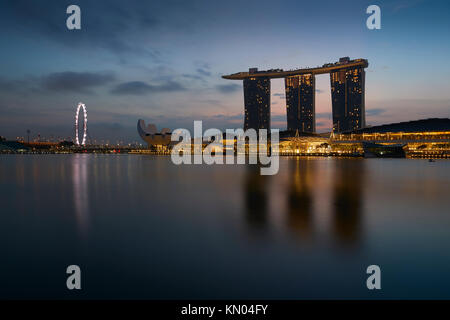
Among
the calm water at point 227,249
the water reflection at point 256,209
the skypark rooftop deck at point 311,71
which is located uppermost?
the skypark rooftop deck at point 311,71

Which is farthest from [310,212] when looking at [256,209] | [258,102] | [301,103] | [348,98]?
[258,102]

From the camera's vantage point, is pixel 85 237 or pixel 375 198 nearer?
pixel 85 237

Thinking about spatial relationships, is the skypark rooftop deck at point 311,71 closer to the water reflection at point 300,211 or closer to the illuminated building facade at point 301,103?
the illuminated building facade at point 301,103

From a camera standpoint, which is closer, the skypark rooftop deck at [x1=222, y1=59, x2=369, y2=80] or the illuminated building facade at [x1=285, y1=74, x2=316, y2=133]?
the skypark rooftop deck at [x1=222, y1=59, x2=369, y2=80]

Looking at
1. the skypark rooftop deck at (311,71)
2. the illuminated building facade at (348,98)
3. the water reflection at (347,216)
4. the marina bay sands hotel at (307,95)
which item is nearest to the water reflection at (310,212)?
the water reflection at (347,216)

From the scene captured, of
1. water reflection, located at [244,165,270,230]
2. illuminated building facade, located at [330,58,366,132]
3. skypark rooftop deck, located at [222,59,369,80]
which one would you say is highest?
skypark rooftop deck, located at [222,59,369,80]

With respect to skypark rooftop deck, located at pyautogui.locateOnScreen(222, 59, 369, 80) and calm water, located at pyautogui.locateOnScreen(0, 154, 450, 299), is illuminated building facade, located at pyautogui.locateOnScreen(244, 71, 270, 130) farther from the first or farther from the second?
calm water, located at pyautogui.locateOnScreen(0, 154, 450, 299)

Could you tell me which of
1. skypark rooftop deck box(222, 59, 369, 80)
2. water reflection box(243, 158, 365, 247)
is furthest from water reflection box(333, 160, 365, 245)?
skypark rooftop deck box(222, 59, 369, 80)
